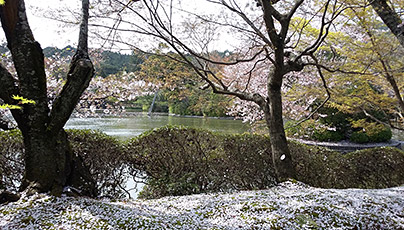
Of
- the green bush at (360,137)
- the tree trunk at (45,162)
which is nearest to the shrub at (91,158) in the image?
the tree trunk at (45,162)

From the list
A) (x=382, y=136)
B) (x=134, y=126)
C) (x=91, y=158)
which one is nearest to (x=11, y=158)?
(x=91, y=158)

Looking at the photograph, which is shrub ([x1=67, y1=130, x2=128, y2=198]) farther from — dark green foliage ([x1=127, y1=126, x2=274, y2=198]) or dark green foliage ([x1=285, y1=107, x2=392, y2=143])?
dark green foliage ([x1=285, y1=107, x2=392, y2=143])

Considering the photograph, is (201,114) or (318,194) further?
(201,114)

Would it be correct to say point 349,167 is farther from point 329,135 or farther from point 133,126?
point 133,126

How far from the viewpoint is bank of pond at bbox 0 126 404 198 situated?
10.0 ft

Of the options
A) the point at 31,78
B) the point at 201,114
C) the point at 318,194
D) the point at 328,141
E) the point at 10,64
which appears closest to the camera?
the point at 31,78

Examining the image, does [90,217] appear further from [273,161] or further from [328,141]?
[328,141]

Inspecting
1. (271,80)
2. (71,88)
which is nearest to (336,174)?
(271,80)

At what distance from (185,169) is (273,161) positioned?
1267mm

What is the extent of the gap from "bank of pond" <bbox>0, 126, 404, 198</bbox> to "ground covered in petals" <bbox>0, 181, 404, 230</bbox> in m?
0.87

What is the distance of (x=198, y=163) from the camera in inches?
138

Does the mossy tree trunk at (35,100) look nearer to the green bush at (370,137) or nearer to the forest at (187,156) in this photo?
the forest at (187,156)

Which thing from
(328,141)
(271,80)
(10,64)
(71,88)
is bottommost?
(328,141)

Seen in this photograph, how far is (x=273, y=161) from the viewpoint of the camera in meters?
3.48
